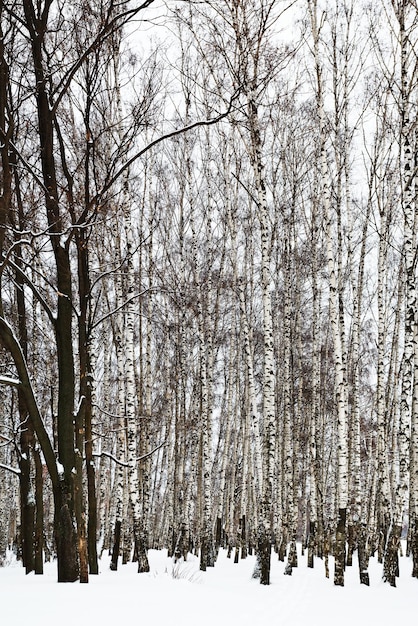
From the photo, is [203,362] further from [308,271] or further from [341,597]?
[308,271]

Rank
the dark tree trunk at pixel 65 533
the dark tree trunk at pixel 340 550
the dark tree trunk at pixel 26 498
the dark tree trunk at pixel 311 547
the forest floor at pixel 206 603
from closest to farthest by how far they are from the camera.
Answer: the forest floor at pixel 206 603 < the dark tree trunk at pixel 65 533 < the dark tree trunk at pixel 340 550 < the dark tree trunk at pixel 26 498 < the dark tree trunk at pixel 311 547

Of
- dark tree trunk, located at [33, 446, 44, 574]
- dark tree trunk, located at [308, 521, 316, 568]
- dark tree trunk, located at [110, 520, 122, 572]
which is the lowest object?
dark tree trunk, located at [308, 521, 316, 568]

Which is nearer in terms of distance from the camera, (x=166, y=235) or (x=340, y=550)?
(x=340, y=550)

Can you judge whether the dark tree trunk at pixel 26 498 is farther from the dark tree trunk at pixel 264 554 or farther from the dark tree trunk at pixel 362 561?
the dark tree trunk at pixel 362 561

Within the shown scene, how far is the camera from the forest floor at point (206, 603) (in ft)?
19.4

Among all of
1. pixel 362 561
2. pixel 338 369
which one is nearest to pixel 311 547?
pixel 362 561

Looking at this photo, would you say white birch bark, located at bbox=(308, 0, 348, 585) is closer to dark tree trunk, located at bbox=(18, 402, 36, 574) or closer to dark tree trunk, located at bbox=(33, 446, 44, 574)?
dark tree trunk, located at bbox=(33, 446, 44, 574)

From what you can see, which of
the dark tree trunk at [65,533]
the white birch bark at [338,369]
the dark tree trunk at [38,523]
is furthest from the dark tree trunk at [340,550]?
the dark tree trunk at [38,523]

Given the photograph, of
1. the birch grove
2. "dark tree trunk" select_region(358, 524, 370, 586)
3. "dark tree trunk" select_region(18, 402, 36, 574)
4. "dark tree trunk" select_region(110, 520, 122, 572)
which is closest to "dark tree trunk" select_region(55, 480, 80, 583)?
the birch grove

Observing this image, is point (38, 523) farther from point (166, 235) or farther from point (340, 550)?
point (166, 235)

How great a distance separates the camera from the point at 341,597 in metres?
9.77

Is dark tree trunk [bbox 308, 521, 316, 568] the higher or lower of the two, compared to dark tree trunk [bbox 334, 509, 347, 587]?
lower

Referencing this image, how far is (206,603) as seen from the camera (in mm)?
7594

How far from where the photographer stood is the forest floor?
5906 mm
